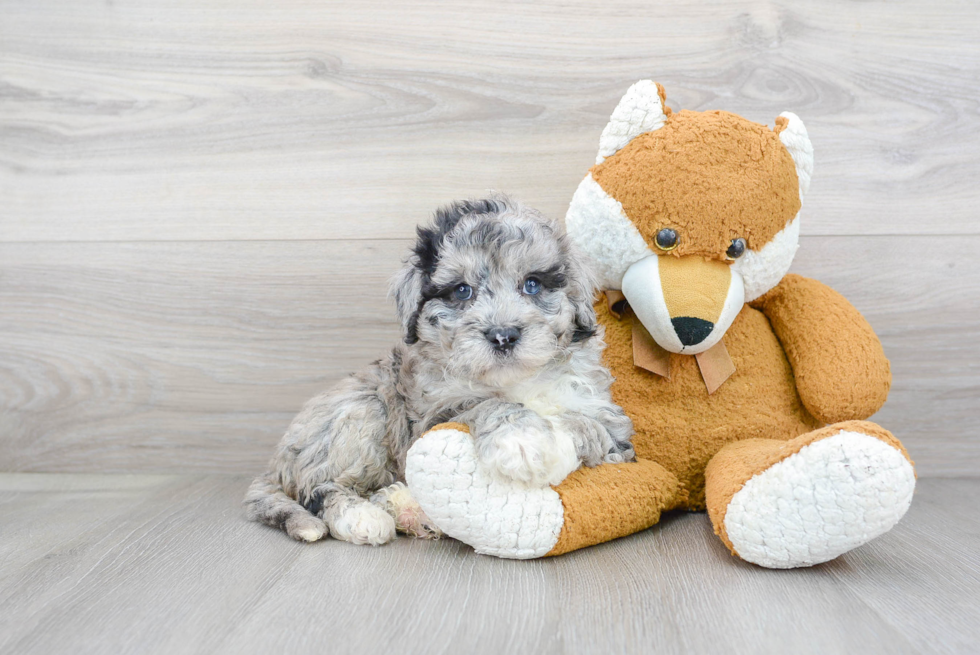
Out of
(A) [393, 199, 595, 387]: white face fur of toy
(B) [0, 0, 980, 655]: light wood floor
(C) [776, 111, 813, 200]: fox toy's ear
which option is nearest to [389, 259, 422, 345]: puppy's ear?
(A) [393, 199, 595, 387]: white face fur of toy

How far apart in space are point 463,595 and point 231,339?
1.41 meters

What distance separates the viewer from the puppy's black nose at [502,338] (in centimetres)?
153

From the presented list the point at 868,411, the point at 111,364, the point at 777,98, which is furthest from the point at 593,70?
the point at 111,364

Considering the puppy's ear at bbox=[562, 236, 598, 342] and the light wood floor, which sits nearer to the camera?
the puppy's ear at bbox=[562, 236, 598, 342]

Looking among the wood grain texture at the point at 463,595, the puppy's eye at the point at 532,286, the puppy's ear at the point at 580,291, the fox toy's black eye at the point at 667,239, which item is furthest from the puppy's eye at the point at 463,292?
the wood grain texture at the point at 463,595

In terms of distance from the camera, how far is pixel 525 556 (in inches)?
61.9

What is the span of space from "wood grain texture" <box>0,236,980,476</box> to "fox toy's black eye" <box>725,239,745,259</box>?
699mm

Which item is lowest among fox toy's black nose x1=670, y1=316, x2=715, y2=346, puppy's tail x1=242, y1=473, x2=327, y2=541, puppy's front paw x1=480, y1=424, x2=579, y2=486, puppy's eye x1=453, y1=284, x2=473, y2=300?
puppy's tail x1=242, y1=473, x2=327, y2=541

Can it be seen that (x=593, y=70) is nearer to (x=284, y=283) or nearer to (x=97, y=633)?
(x=284, y=283)

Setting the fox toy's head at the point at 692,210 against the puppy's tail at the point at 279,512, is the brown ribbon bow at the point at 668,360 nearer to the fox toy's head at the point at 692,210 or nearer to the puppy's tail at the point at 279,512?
the fox toy's head at the point at 692,210

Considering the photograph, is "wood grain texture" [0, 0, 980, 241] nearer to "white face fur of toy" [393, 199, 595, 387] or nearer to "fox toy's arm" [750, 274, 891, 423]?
"fox toy's arm" [750, 274, 891, 423]

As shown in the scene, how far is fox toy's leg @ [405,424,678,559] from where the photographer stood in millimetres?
1530

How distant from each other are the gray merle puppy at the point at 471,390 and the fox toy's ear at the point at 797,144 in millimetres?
588

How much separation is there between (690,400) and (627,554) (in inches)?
17.8
